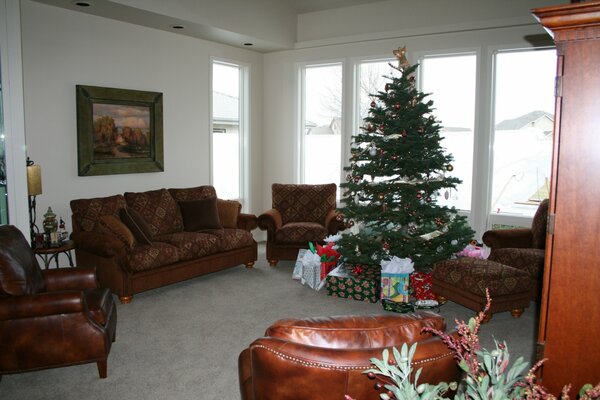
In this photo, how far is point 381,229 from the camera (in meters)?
5.16

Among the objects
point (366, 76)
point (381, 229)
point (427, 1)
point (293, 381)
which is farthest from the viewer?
point (366, 76)

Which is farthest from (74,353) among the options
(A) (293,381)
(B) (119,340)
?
(A) (293,381)

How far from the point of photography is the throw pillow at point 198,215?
606 centimetres

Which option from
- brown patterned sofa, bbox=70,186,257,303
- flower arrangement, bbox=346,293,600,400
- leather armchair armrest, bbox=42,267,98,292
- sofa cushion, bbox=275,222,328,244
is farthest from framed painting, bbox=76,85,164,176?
flower arrangement, bbox=346,293,600,400

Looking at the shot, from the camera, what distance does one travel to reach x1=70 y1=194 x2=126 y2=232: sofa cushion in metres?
5.20

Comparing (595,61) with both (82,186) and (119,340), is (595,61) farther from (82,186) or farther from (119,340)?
(82,186)

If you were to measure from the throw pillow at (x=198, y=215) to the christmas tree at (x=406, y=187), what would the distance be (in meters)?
1.82

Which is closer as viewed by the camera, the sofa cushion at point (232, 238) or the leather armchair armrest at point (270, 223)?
the sofa cushion at point (232, 238)

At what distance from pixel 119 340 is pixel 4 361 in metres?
0.98

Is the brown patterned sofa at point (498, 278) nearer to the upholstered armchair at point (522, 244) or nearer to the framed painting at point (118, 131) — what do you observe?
the upholstered armchair at point (522, 244)

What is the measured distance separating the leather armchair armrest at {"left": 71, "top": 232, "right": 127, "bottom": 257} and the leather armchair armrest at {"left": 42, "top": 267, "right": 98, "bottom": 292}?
103 centimetres

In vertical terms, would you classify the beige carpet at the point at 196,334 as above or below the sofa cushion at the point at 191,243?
A: below

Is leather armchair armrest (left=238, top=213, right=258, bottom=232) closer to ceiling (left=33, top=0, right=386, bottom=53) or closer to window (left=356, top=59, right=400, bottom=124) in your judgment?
window (left=356, top=59, right=400, bottom=124)

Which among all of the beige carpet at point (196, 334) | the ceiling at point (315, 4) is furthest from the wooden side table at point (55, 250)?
the ceiling at point (315, 4)
